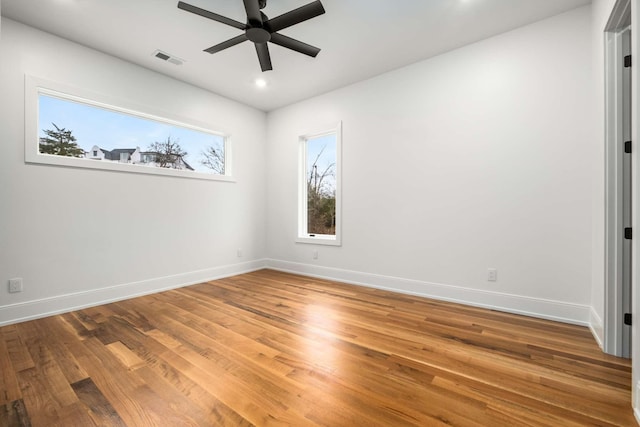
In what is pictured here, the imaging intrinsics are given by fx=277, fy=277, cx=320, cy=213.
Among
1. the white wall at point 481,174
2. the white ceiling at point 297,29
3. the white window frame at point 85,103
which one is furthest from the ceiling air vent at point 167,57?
the white wall at point 481,174

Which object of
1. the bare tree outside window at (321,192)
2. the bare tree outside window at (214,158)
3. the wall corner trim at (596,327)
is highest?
Answer: the bare tree outside window at (214,158)

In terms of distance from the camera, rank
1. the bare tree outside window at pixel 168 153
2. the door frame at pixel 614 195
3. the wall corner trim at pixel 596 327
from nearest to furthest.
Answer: the door frame at pixel 614 195, the wall corner trim at pixel 596 327, the bare tree outside window at pixel 168 153

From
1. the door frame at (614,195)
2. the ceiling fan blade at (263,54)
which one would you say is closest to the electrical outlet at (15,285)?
the ceiling fan blade at (263,54)

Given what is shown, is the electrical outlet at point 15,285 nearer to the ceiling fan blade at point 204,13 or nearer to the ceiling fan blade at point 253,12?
the ceiling fan blade at point 204,13

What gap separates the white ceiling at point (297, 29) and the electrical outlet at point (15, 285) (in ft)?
8.12

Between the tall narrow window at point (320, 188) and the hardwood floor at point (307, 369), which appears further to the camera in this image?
the tall narrow window at point (320, 188)

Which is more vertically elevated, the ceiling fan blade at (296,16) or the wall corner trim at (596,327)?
the ceiling fan blade at (296,16)

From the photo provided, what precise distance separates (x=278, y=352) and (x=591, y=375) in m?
2.00

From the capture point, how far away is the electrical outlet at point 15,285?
8.53 ft

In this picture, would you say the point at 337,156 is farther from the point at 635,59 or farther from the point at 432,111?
the point at 635,59

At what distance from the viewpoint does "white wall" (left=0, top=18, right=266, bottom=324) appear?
2.64 metres

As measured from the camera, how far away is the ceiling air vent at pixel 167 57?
3.20 m

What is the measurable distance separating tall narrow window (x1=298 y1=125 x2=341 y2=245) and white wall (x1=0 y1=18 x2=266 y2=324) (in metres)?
1.11

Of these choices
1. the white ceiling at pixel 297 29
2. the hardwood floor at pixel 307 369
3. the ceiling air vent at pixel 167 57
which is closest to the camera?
the hardwood floor at pixel 307 369
